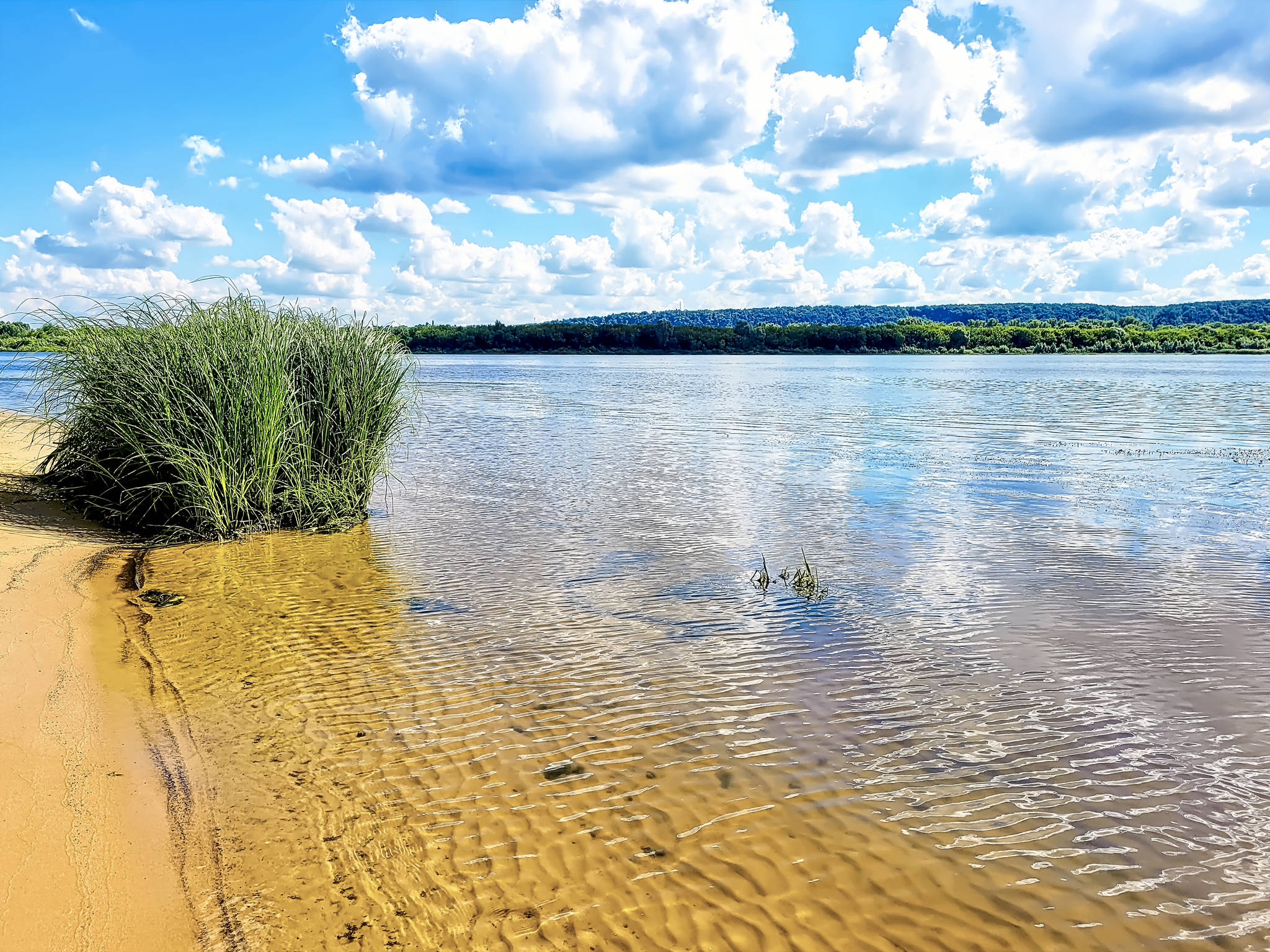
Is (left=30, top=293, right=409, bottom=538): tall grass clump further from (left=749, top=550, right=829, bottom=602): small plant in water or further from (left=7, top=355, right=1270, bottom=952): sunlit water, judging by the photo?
(left=749, top=550, right=829, bottom=602): small plant in water

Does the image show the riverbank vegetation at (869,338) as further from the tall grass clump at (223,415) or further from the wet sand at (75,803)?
the wet sand at (75,803)

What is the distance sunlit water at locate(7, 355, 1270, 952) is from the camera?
3.98 meters

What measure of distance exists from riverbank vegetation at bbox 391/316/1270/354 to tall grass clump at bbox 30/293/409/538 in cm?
11189

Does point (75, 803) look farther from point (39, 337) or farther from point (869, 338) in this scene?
point (869, 338)

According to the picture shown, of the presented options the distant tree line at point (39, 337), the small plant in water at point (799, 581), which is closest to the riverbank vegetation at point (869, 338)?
the distant tree line at point (39, 337)

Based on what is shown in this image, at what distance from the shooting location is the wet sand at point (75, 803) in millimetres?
3730

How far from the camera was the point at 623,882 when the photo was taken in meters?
4.11

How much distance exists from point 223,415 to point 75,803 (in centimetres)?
678

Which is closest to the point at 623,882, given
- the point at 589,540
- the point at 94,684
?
the point at 94,684

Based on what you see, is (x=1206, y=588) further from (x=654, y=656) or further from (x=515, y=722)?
(x=515, y=722)

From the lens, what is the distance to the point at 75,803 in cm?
470

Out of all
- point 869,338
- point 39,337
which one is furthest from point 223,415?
point 869,338

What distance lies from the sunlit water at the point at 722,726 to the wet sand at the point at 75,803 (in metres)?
0.18

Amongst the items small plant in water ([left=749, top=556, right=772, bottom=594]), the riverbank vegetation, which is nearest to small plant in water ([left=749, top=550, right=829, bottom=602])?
small plant in water ([left=749, top=556, right=772, bottom=594])
